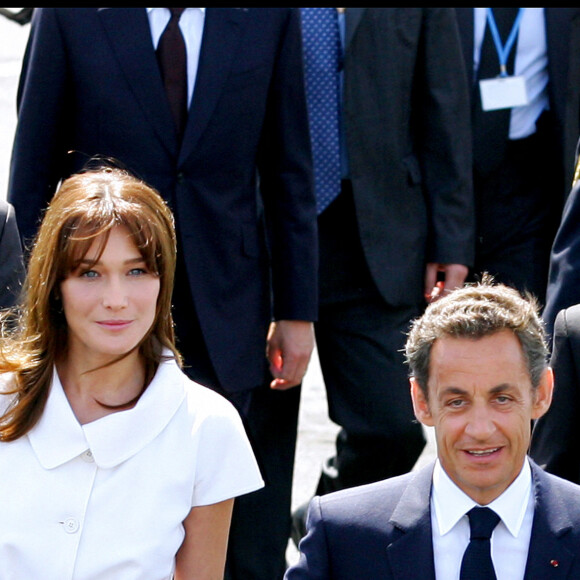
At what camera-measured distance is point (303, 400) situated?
7016 mm

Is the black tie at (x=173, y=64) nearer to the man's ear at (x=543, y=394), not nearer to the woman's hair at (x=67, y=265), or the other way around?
the woman's hair at (x=67, y=265)

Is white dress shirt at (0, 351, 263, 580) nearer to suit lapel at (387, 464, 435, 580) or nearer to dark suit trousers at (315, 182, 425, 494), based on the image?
suit lapel at (387, 464, 435, 580)

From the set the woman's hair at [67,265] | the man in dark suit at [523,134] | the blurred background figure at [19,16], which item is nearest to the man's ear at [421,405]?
the woman's hair at [67,265]

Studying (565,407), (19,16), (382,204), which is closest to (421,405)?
(565,407)

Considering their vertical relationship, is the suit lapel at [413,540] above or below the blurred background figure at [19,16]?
below

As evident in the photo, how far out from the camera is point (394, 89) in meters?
4.52

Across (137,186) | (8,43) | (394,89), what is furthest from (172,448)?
(8,43)

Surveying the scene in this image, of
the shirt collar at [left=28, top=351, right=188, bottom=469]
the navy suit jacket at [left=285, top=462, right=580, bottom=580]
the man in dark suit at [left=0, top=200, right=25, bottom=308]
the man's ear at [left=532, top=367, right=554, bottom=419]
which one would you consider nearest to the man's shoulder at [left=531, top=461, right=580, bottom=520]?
the navy suit jacket at [left=285, top=462, right=580, bottom=580]

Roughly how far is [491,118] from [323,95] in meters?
0.70

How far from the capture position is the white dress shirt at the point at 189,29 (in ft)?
12.7

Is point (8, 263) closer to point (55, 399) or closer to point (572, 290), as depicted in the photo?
point (55, 399)

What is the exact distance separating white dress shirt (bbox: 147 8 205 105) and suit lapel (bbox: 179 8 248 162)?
0.03 meters

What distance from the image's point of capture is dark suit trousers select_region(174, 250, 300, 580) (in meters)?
4.32

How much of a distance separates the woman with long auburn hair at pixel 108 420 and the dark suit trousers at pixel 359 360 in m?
1.46
